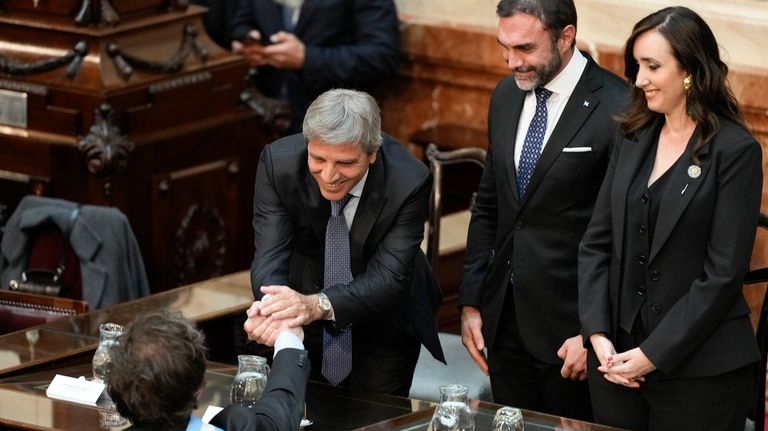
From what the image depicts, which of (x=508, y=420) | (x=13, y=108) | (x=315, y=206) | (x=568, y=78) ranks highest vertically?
(x=568, y=78)

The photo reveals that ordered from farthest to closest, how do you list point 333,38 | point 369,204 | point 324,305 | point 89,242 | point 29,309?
point 333,38
point 89,242
point 29,309
point 369,204
point 324,305

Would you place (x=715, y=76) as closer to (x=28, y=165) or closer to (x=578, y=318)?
(x=578, y=318)

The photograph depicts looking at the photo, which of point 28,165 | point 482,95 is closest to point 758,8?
point 482,95

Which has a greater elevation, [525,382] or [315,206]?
[315,206]

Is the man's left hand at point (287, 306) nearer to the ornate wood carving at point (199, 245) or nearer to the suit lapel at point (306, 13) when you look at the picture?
the ornate wood carving at point (199, 245)

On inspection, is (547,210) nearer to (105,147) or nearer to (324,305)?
(324,305)

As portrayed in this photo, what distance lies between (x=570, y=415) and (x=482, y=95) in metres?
2.78

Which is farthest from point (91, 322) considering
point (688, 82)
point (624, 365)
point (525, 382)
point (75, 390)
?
point (688, 82)

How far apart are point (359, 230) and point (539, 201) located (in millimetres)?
480

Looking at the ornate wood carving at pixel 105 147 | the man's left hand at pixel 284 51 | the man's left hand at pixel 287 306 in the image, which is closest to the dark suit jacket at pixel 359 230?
the man's left hand at pixel 287 306

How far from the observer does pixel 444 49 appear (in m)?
6.86

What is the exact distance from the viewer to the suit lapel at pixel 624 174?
3.87 metres

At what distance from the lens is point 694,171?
12.3 ft

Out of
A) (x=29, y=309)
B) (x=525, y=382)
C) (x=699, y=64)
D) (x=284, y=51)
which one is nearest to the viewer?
(x=699, y=64)
